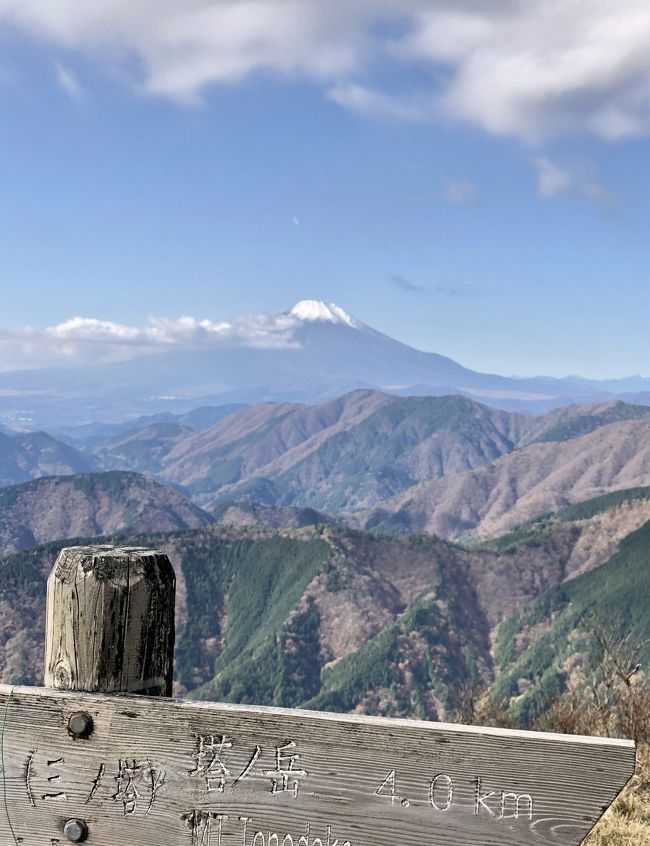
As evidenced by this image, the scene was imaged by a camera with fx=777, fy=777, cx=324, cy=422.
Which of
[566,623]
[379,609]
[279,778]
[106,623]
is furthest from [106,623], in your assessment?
[379,609]

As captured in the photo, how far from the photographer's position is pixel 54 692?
10.9 feet

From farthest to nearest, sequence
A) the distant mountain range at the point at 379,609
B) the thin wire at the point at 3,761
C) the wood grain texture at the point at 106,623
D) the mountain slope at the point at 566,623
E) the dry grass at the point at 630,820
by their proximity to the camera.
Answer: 1. the distant mountain range at the point at 379,609
2. the mountain slope at the point at 566,623
3. the dry grass at the point at 630,820
4. the wood grain texture at the point at 106,623
5. the thin wire at the point at 3,761

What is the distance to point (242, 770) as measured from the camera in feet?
10.1

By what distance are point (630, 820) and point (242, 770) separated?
610cm

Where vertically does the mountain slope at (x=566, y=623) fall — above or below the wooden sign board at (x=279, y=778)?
below

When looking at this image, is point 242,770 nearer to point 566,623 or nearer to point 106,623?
point 106,623

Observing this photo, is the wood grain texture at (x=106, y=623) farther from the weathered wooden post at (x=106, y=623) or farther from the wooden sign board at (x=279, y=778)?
the wooden sign board at (x=279, y=778)

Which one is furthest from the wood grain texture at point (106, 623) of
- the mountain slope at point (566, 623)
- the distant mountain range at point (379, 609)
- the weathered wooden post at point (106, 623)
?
the distant mountain range at point (379, 609)

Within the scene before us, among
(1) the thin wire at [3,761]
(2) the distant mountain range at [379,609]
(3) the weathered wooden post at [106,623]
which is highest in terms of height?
(3) the weathered wooden post at [106,623]

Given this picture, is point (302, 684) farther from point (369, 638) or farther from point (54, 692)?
point (54, 692)

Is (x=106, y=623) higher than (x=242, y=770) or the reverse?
higher

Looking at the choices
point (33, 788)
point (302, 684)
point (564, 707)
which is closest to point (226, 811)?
point (33, 788)

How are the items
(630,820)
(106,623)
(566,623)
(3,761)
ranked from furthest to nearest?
1. (566,623)
2. (630,820)
3. (106,623)
4. (3,761)

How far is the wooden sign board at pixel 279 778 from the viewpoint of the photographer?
2.87m
